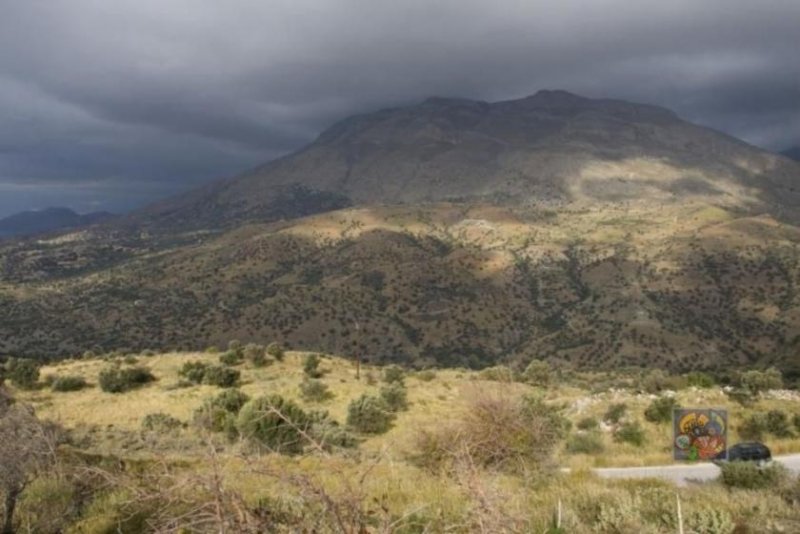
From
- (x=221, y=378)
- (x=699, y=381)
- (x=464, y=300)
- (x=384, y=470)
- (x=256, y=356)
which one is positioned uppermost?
(x=384, y=470)

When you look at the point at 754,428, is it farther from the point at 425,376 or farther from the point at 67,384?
the point at 67,384

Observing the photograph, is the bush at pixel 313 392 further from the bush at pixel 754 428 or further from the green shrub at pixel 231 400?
the bush at pixel 754 428

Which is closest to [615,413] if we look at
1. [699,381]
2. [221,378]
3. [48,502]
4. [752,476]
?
[699,381]

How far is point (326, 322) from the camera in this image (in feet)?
411

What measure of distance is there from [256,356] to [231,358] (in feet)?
6.24

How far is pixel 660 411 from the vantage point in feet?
92.2

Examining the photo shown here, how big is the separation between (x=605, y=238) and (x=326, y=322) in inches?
3855

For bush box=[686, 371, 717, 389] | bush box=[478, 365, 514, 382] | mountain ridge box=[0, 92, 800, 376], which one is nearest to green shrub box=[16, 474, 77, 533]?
bush box=[478, 365, 514, 382]

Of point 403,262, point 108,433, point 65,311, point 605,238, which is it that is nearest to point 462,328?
point 403,262

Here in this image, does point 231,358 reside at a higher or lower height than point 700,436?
lower

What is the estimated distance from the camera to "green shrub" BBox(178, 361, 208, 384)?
38438 millimetres

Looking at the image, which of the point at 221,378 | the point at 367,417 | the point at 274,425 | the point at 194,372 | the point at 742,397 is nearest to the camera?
the point at 274,425

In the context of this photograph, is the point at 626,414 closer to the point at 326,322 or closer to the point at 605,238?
the point at 326,322

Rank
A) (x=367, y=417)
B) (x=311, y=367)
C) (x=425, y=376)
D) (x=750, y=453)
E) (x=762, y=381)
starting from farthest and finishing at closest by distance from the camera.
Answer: (x=425, y=376) → (x=311, y=367) → (x=762, y=381) → (x=367, y=417) → (x=750, y=453)
